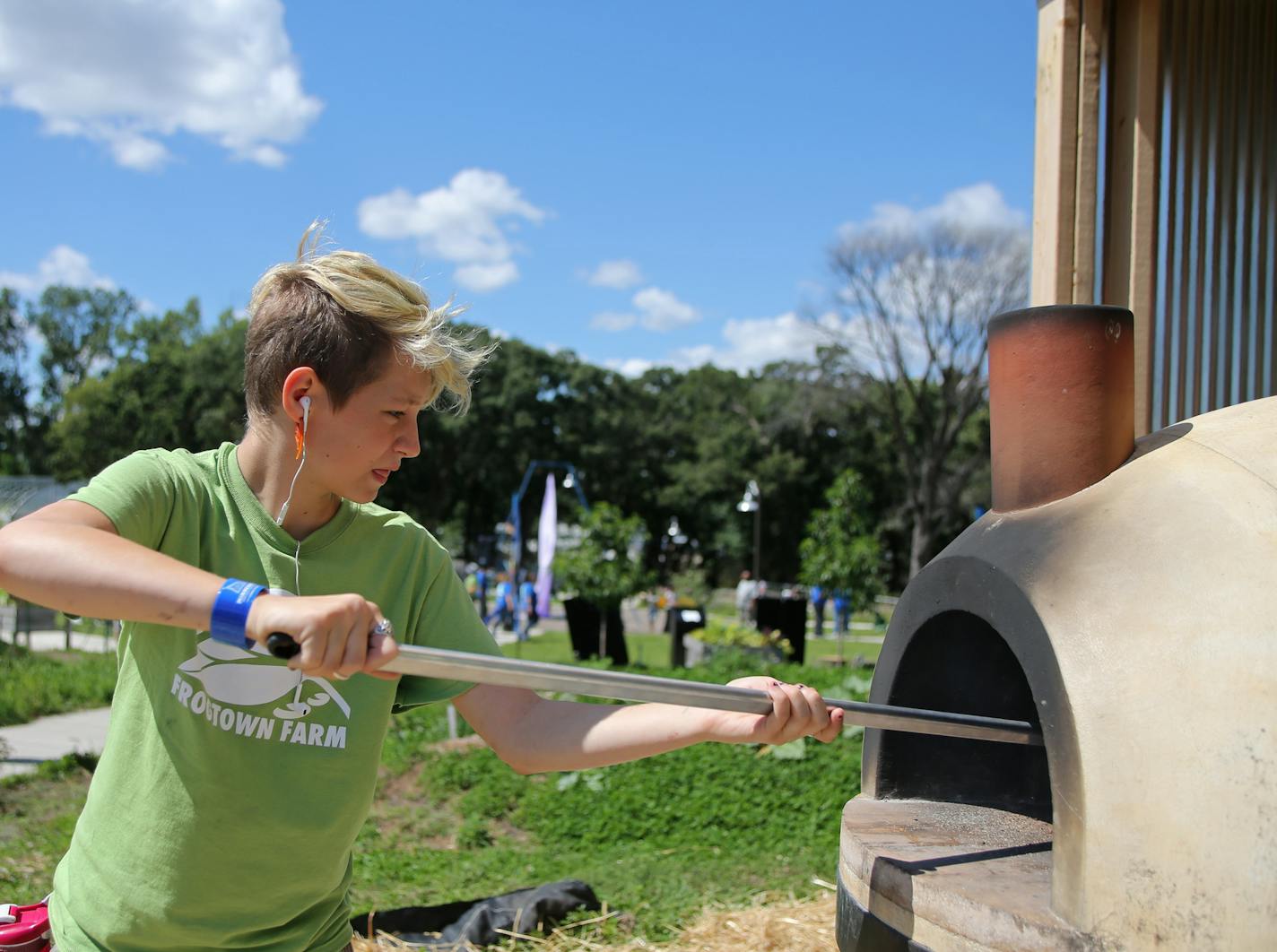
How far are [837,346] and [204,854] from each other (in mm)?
29342

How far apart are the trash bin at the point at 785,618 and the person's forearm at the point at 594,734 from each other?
511 inches

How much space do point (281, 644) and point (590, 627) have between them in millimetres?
13150

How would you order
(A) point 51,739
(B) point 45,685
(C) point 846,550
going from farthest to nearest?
(C) point 846,550
(B) point 45,685
(A) point 51,739

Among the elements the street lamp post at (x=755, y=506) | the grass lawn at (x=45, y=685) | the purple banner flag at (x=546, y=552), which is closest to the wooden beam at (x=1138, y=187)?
the grass lawn at (x=45, y=685)

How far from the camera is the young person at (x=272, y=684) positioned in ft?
5.38

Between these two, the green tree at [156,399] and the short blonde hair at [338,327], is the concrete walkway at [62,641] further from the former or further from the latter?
Result: the green tree at [156,399]

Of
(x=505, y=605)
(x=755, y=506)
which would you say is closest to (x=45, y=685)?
(x=505, y=605)

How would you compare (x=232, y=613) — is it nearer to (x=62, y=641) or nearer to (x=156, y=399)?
(x=62, y=641)

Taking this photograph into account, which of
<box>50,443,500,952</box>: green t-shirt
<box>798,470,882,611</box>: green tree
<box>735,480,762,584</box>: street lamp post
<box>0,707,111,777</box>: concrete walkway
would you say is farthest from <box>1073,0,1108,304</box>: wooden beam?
<box>735,480,762,584</box>: street lamp post

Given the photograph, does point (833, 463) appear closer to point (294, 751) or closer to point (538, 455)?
point (538, 455)

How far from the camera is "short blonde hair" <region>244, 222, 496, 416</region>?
1694 mm

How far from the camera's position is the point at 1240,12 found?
4098 millimetres

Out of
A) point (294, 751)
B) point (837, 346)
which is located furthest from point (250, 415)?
point (837, 346)

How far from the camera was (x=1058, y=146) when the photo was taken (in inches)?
147
